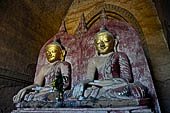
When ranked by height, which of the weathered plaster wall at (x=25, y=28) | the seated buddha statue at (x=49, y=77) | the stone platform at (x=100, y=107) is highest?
the weathered plaster wall at (x=25, y=28)

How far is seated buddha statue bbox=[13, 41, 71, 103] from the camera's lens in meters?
2.66

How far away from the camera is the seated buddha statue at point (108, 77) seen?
2014 mm

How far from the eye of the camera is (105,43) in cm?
298

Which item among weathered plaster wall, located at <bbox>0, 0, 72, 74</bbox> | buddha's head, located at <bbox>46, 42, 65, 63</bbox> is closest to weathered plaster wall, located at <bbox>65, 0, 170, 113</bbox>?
weathered plaster wall, located at <bbox>0, 0, 72, 74</bbox>

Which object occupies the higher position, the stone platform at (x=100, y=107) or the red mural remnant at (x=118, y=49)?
the red mural remnant at (x=118, y=49)

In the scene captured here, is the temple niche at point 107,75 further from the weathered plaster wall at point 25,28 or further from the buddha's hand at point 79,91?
the weathered plaster wall at point 25,28

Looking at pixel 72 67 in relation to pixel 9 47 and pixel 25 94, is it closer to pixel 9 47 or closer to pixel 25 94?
pixel 25 94

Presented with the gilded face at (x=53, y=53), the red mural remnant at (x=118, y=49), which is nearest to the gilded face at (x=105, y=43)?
the red mural remnant at (x=118, y=49)

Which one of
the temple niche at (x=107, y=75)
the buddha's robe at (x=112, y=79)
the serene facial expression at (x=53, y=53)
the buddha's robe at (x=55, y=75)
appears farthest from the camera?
the serene facial expression at (x=53, y=53)

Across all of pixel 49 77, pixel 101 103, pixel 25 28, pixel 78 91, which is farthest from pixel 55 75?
pixel 25 28

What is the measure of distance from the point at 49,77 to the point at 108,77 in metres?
1.40

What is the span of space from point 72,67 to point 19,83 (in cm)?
172

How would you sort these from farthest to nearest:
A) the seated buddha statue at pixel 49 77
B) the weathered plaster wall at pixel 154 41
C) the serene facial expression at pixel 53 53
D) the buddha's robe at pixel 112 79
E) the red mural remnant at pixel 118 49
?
the serene facial expression at pixel 53 53
the weathered plaster wall at pixel 154 41
the seated buddha statue at pixel 49 77
the red mural remnant at pixel 118 49
the buddha's robe at pixel 112 79

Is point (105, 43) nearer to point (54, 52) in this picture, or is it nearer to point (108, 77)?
point (108, 77)
